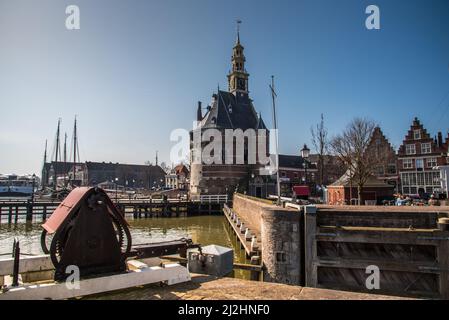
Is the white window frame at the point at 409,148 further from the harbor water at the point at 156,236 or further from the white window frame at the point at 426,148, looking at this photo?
the harbor water at the point at 156,236

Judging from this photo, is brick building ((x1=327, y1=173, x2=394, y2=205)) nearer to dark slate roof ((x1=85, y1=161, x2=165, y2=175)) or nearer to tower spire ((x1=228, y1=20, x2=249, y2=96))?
tower spire ((x1=228, y1=20, x2=249, y2=96))

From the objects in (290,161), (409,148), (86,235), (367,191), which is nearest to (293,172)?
(290,161)

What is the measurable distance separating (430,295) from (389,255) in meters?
1.65

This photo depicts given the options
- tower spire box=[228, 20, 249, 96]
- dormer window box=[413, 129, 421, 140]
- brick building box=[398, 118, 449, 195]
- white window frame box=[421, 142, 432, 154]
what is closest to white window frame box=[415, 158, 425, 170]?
brick building box=[398, 118, 449, 195]

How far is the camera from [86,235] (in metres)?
4.64

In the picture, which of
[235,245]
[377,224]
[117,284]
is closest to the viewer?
[117,284]

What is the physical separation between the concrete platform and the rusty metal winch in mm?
566

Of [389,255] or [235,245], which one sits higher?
[389,255]

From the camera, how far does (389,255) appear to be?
427 inches

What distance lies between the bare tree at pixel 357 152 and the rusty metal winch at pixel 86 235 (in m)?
24.4

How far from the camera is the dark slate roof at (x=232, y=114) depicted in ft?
180
